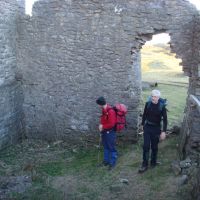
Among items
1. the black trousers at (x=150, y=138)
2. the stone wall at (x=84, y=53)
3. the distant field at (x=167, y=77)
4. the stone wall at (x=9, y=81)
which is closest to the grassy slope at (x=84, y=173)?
the black trousers at (x=150, y=138)

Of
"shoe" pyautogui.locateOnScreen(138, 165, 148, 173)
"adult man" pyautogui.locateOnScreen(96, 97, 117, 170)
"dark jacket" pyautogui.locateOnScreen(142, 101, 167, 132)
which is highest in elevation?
A: "dark jacket" pyautogui.locateOnScreen(142, 101, 167, 132)

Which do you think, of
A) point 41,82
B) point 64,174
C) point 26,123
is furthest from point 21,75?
point 64,174

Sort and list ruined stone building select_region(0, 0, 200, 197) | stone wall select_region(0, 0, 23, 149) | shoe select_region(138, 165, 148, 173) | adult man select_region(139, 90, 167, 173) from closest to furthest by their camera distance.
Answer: adult man select_region(139, 90, 167, 173), shoe select_region(138, 165, 148, 173), ruined stone building select_region(0, 0, 200, 197), stone wall select_region(0, 0, 23, 149)

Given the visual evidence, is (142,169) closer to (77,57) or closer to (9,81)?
(77,57)

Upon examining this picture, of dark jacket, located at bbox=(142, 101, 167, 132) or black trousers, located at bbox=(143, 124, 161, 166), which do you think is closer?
dark jacket, located at bbox=(142, 101, 167, 132)

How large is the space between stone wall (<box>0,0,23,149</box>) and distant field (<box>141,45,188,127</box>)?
14.5 ft

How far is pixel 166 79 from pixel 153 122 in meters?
15.4

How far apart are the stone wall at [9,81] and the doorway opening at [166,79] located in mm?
3933

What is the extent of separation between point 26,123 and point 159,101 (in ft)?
14.6

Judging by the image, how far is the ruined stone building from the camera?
31.9 ft

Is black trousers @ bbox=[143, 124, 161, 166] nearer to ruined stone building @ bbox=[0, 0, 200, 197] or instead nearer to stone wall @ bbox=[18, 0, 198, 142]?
ruined stone building @ bbox=[0, 0, 200, 197]

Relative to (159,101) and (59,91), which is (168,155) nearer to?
(159,101)

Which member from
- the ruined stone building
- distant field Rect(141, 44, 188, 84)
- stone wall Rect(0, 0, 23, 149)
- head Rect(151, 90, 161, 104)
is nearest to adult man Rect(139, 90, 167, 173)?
head Rect(151, 90, 161, 104)

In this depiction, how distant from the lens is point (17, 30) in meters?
10.6
